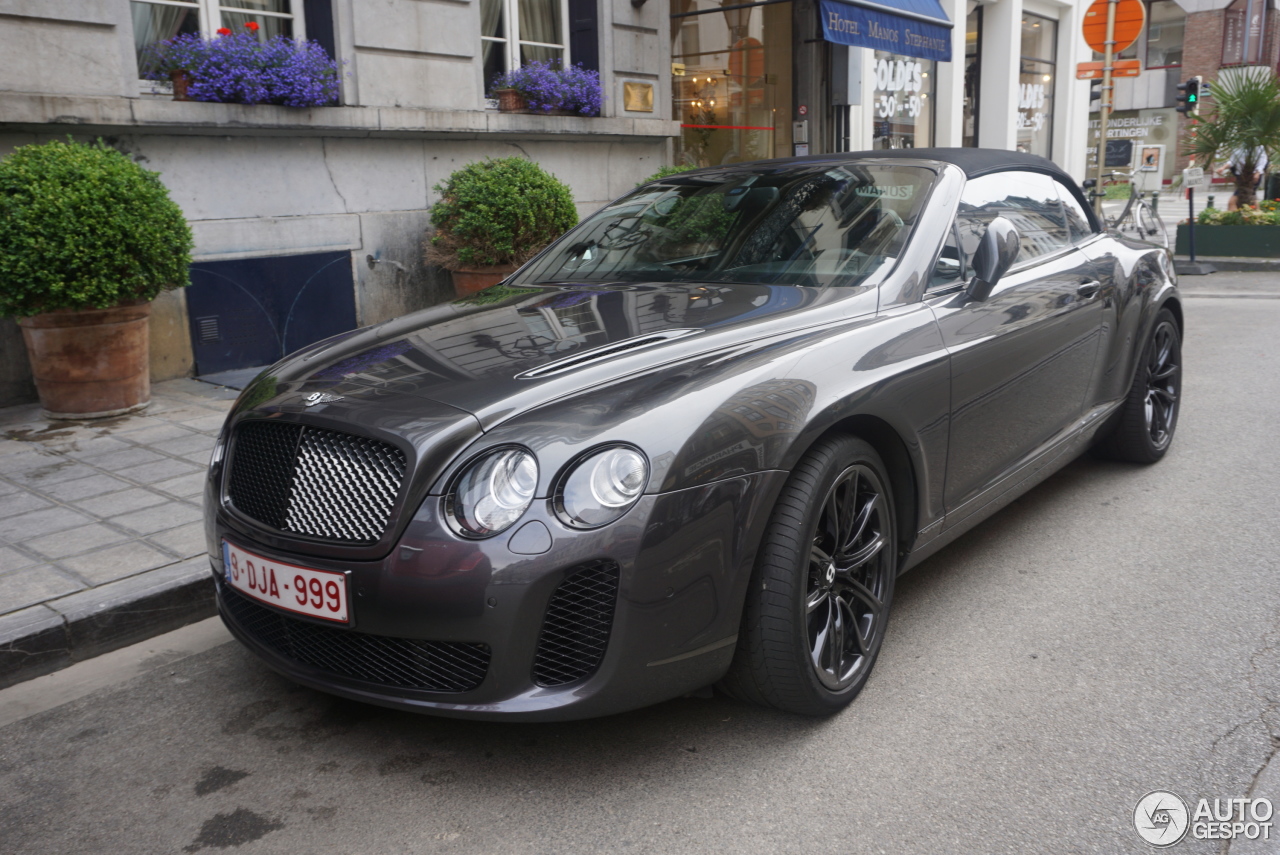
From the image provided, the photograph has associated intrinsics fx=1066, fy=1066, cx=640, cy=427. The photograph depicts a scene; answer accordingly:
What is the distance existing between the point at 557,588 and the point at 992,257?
1.98 metres

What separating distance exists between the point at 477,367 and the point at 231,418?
0.79 meters

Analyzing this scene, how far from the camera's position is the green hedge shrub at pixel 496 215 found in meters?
8.27

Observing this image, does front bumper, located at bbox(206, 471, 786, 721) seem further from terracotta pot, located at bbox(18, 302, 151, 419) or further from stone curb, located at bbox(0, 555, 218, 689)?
terracotta pot, located at bbox(18, 302, 151, 419)

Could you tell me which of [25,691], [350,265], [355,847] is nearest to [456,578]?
[355,847]

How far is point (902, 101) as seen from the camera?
16.5 metres

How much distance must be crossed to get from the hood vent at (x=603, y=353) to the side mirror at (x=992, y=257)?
1149 mm

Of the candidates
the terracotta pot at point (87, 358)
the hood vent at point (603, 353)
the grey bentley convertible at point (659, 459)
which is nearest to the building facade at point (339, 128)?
the terracotta pot at point (87, 358)

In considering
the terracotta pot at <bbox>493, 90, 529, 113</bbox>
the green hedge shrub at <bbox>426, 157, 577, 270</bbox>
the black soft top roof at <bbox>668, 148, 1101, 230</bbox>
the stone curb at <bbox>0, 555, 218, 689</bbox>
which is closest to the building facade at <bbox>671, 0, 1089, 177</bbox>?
the terracotta pot at <bbox>493, 90, 529, 113</bbox>

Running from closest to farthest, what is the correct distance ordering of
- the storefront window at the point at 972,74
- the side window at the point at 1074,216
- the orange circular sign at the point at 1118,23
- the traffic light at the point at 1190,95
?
the side window at the point at 1074,216 < the orange circular sign at the point at 1118,23 < the traffic light at the point at 1190,95 < the storefront window at the point at 972,74

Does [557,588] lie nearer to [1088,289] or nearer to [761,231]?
[761,231]

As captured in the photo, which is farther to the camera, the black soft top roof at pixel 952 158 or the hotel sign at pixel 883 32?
the hotel sign at pixel 883 32

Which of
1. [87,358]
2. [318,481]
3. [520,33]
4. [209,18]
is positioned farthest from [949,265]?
[520,33]

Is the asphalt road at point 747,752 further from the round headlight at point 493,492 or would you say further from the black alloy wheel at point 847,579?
the round headlight at point 493,492

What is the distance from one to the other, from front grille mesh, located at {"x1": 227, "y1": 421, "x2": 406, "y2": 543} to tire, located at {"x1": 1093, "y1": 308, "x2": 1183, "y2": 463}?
3.67m
